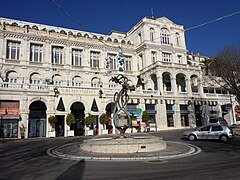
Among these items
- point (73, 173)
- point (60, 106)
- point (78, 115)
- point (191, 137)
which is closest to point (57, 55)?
point (78, 115)

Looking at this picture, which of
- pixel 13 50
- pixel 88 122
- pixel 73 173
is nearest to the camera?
pixel 73 173

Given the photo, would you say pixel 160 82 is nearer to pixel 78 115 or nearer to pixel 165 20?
pixel 78 115

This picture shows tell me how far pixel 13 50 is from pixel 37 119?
1380 cm

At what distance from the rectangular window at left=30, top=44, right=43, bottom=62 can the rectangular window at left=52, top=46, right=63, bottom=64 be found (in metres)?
2.19

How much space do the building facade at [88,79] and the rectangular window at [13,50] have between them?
149 mm

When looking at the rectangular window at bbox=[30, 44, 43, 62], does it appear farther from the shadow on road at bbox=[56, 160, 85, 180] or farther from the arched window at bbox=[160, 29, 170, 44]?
the shadow on road at bbox=[56, 160, 85, 180]

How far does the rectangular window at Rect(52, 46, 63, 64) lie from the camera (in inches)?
1466

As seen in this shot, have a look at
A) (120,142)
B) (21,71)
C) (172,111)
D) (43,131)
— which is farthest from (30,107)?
(172,111)

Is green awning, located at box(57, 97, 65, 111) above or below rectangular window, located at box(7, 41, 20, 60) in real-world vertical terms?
below

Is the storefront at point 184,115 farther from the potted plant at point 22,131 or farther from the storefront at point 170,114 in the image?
the potted plant at point 22,131

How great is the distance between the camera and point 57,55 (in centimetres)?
3769

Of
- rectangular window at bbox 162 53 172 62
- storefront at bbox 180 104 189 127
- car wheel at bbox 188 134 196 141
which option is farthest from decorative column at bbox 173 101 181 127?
car wheel at bbox 188 134 196 141

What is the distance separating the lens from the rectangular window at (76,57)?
38.9 m

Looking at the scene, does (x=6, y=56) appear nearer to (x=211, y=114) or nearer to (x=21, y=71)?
(x=21, y=71)
